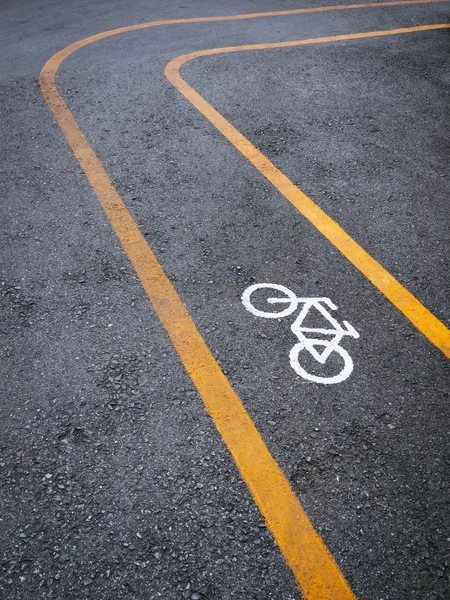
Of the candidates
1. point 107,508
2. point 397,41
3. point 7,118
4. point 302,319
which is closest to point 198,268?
point 302,319

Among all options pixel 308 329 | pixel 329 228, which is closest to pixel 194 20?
pixel 329 228

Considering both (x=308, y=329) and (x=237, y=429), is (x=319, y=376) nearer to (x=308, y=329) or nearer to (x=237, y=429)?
(x=308, y=329)

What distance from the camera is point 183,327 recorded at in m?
3.82

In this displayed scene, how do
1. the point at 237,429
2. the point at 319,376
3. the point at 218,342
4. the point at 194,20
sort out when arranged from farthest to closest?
1. the point at 194,20
2. the point at 218,342
3. the point at 319,376
4. the point at 237,429

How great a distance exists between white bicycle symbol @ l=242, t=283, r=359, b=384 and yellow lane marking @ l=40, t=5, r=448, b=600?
1.53 feet

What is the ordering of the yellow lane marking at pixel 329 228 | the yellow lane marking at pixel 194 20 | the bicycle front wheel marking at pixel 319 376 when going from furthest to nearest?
the yellow lane marking at pixel 194 20 < the yellow lane marking at pixel 329 228 < the bicycle front wheel marking at pixel 319 376

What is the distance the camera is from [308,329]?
12.5ft

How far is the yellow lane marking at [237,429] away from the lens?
2594 mm

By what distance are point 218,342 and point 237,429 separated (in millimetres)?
710

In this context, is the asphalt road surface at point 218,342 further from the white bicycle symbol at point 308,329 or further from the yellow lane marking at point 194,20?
the yellow lane marking at point 194,20

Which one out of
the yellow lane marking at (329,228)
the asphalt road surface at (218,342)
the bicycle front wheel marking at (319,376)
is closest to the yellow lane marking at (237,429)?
the asphalt road surface at (218,342)

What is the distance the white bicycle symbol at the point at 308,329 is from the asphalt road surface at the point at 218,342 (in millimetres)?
29

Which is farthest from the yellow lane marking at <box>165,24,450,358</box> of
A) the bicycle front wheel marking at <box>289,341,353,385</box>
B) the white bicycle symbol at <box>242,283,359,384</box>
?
the bicycle front wheel marking at <box>289,341,353,385</box>

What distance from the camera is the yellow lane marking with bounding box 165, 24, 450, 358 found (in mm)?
3859
